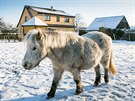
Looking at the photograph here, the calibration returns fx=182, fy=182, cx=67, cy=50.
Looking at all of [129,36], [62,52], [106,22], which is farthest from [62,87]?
[106,22]

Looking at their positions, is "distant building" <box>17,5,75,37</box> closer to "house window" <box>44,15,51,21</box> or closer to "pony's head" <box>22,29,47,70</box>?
"house window" <box>44,15,51,21</box>

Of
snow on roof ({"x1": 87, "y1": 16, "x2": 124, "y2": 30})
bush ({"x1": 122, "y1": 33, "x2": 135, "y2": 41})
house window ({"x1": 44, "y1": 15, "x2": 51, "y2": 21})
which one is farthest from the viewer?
snow on roof ({"x1": 87, "y1": 16, "x2": 124, "y2": 30})

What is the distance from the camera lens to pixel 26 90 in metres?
4.46

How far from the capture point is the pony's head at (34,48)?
3293mm

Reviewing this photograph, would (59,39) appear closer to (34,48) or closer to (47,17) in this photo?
(34,48)

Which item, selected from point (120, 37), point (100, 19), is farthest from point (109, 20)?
point (120, 37)

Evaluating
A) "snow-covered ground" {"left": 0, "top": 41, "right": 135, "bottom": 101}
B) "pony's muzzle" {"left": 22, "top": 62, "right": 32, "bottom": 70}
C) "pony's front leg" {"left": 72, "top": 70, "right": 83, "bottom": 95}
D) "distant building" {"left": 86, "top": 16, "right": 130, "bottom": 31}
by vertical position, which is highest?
"distant building" {"left": 86, "top": 16, "right": 130, "bottom": 31}

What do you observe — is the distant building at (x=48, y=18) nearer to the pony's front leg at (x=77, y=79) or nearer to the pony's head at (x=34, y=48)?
the pony's front leg at (x=77, y=79)

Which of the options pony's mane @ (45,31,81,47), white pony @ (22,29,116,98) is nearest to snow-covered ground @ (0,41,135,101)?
white pony @ (22,29,116,98)

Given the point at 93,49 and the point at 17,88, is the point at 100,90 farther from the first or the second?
the point at 17,88

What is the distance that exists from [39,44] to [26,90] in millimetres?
1656

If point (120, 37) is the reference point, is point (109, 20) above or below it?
above

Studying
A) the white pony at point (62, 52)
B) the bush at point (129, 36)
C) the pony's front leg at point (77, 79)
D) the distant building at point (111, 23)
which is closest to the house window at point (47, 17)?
the distant building at point (111, 23)

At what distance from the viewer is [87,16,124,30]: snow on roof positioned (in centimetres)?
3962
